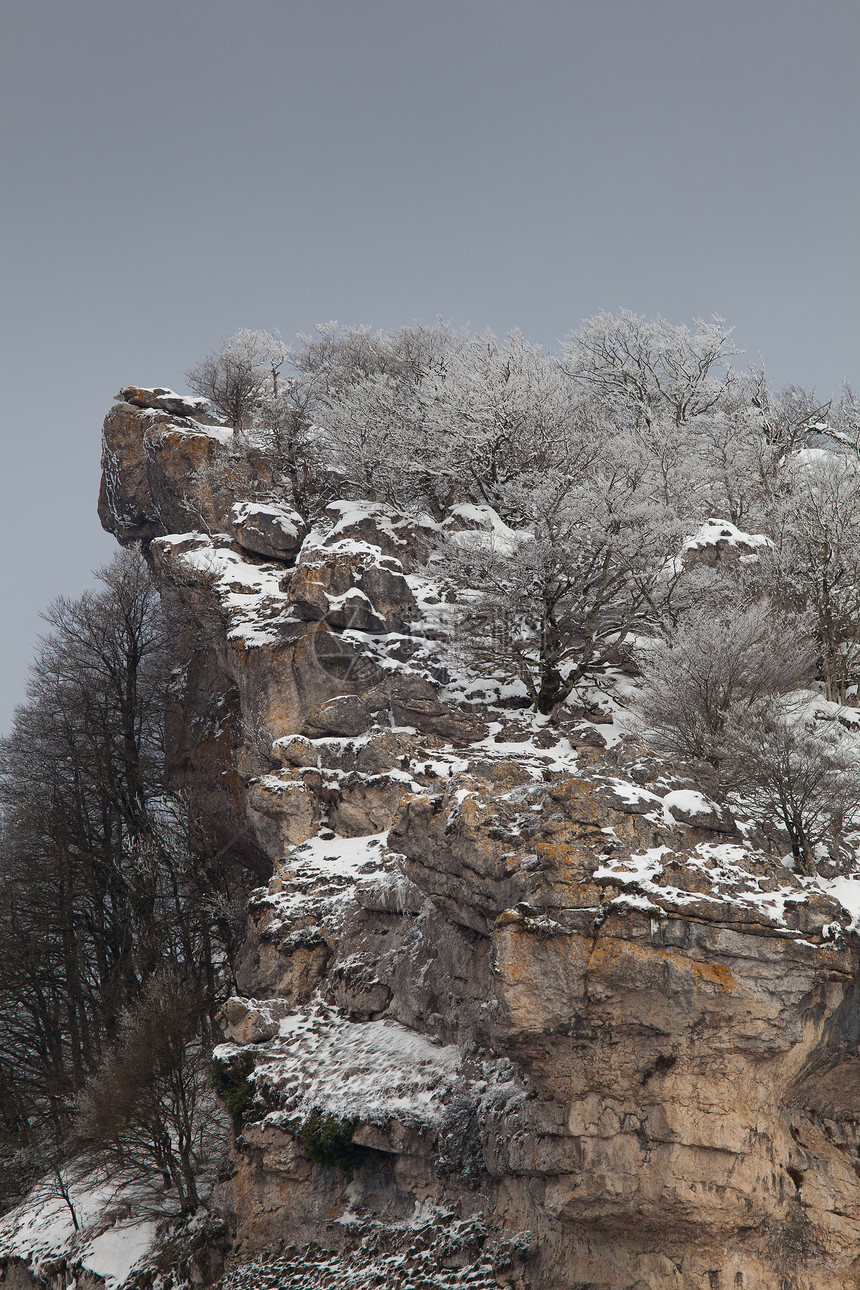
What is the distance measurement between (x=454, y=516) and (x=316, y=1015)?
1277 cm

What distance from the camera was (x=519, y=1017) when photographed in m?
11.1

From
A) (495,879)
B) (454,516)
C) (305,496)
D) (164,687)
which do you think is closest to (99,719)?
(164,687)

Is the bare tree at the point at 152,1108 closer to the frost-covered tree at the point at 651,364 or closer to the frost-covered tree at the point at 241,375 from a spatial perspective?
the frost-covered tree at the point at 241,375

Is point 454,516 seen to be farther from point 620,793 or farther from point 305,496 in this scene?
point 620,793

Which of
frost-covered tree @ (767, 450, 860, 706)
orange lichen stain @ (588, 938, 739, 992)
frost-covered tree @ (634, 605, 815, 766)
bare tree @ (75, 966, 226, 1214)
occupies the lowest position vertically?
bare tree @ (75, 966, 226, 1214)

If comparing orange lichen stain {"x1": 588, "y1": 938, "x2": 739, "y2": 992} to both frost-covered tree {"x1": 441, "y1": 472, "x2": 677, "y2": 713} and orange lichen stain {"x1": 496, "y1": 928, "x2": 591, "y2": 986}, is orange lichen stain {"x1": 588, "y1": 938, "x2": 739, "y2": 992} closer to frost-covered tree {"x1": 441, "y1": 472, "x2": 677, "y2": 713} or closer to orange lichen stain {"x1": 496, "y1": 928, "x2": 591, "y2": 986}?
orange lichen stain {"x1": 496, "y1": 928, "x2": 591, "y2": 986}

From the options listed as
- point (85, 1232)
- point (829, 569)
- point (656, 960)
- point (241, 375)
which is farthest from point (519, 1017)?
point (241, 375)

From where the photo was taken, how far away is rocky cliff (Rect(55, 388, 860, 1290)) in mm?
10828

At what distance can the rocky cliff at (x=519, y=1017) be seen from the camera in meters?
10.8

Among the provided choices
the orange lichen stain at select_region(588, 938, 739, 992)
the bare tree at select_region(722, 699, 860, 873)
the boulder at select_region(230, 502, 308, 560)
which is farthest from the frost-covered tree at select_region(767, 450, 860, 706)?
the boulder at select_region(230, 502, 308, 560)

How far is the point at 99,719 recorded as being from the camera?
24.7 metres

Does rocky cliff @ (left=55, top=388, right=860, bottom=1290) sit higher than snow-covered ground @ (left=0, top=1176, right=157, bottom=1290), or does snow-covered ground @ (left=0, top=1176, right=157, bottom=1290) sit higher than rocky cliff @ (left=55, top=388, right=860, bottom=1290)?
rocky cliff @ (left=55, top=388, right=860, bottom=1290)

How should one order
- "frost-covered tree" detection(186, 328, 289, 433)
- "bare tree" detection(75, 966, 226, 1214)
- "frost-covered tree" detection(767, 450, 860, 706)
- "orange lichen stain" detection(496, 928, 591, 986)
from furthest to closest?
"frost-covered tree" detection(186, 328, 289, 433), "frost-covered tree" detection(767, 450, 860, 706), "bare tree" detection(75, 966, 226, 1214), "orange lichen stain" detection(496, 928, 591, 986)

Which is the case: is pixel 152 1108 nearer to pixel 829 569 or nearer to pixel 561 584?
pixel 561 584
